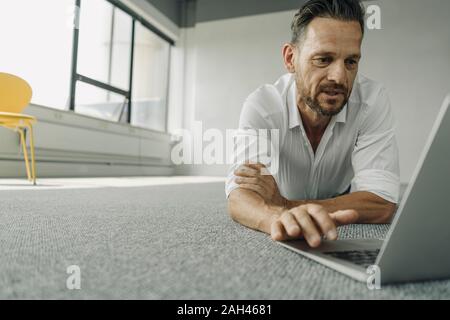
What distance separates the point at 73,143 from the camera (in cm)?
400

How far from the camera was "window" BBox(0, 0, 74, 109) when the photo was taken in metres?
3.36

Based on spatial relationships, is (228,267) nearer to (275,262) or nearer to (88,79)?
(275,262)

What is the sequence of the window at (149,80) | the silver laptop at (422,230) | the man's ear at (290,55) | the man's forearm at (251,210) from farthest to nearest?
1. the window at (149,80)
2. the man's ear at (290,55)
3. the man's forearm at (251,210)
4. the silver laptop at (422,230)

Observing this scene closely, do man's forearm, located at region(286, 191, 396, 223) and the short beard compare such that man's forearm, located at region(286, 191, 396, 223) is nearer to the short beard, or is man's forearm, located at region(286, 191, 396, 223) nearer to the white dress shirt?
the white dress shirt

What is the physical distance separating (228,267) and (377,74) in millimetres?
5539

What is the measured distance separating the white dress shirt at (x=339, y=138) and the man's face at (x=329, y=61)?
10 cm

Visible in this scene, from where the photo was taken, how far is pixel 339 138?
1.19 m

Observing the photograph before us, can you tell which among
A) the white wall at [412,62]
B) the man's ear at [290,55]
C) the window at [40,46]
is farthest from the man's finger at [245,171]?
the white wall at [412,62]

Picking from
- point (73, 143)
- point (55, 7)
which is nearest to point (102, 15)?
point (55, 7)

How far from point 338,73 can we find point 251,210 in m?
0.44

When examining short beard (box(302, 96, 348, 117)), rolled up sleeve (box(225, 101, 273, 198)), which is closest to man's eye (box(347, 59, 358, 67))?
short beard (box(302, 96, 348, 117))

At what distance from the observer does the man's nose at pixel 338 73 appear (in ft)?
3.25

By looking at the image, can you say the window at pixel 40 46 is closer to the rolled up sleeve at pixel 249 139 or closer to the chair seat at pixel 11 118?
the chair seat at pixel 11 118

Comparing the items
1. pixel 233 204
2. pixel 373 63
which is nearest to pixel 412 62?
pixel 373 63
